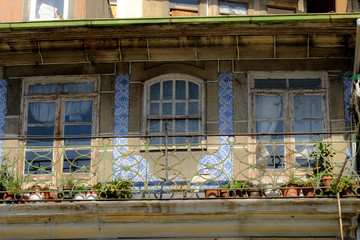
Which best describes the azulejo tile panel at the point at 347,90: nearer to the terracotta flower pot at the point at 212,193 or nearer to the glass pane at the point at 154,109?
the terracotta flower pot at the point at 212,193

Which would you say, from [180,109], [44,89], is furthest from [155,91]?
[44,89]

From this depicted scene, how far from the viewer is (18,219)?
11836mm

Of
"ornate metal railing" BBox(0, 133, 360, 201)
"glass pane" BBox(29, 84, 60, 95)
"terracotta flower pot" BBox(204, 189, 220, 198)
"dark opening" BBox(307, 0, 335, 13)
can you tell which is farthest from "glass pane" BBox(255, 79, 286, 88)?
"glass pane" BBox(29, 84, 60, 95)

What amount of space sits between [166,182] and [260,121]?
1.87m

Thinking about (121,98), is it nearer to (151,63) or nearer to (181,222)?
(151,63)

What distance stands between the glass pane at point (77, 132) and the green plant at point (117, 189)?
1.36 meters


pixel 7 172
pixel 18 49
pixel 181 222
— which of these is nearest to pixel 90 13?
pixel 18 49

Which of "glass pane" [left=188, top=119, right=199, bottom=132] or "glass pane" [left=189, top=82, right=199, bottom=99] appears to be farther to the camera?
"glass pane" [left=189, top=82, right=199, bottom=99]

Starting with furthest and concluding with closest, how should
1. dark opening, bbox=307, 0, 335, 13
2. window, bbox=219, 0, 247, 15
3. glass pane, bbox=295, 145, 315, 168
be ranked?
dark opening, bbox=307, 0, 335, 13
window, bbox=219, 0, 247, 15
glass pane, bbox=295, 145, 315, 168

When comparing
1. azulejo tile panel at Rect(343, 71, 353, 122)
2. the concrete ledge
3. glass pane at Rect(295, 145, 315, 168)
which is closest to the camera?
the concrete ledge

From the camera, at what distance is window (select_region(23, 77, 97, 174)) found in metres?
13.1

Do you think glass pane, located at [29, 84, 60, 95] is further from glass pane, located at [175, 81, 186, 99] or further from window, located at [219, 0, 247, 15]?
window, located at [219, 0, 247, 15]

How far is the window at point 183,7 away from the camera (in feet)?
48.0

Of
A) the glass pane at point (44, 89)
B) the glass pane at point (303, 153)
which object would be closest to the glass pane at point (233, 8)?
the glass pane at point (303, 153)
